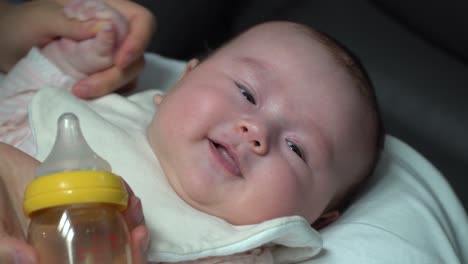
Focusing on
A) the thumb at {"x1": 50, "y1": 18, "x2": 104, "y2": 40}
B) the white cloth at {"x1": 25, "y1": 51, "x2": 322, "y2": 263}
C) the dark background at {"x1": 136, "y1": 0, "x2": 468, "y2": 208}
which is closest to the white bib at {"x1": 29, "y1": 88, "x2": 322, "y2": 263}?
the white cloth at {"x1": 25, "y1": 51, "x2": 322, "y2": 263}

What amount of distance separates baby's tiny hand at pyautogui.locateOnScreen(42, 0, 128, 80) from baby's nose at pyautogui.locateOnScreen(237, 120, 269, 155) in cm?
33

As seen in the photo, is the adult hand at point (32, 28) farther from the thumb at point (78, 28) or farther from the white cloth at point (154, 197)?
the white cloth at point (154, 197)

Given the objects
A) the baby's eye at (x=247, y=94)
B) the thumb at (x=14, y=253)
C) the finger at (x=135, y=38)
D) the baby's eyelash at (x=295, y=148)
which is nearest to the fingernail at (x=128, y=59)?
the finger at (x=135, y=38)

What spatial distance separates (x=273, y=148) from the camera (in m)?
1.07

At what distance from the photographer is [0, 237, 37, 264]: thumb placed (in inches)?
26.5

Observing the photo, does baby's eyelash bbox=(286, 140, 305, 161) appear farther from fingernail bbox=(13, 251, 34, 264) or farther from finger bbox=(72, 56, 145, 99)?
fingernail bbox=(13, 251, 34, 264)

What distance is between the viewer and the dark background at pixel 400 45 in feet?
5.39

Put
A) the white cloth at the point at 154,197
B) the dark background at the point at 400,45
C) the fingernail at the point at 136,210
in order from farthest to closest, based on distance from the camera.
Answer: the dark background at the point at 400,45, the white cloth at the point at 154,197, the fingernail at the point at 136,210

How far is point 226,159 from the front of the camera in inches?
41.3

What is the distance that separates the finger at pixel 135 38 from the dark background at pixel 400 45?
0.33 metres

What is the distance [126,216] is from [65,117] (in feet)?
0.45

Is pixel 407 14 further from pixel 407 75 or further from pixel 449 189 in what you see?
pixel 449 189

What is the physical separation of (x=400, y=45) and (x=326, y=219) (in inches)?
25.9

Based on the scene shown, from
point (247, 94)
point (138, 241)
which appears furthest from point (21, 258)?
point (247, 94)
